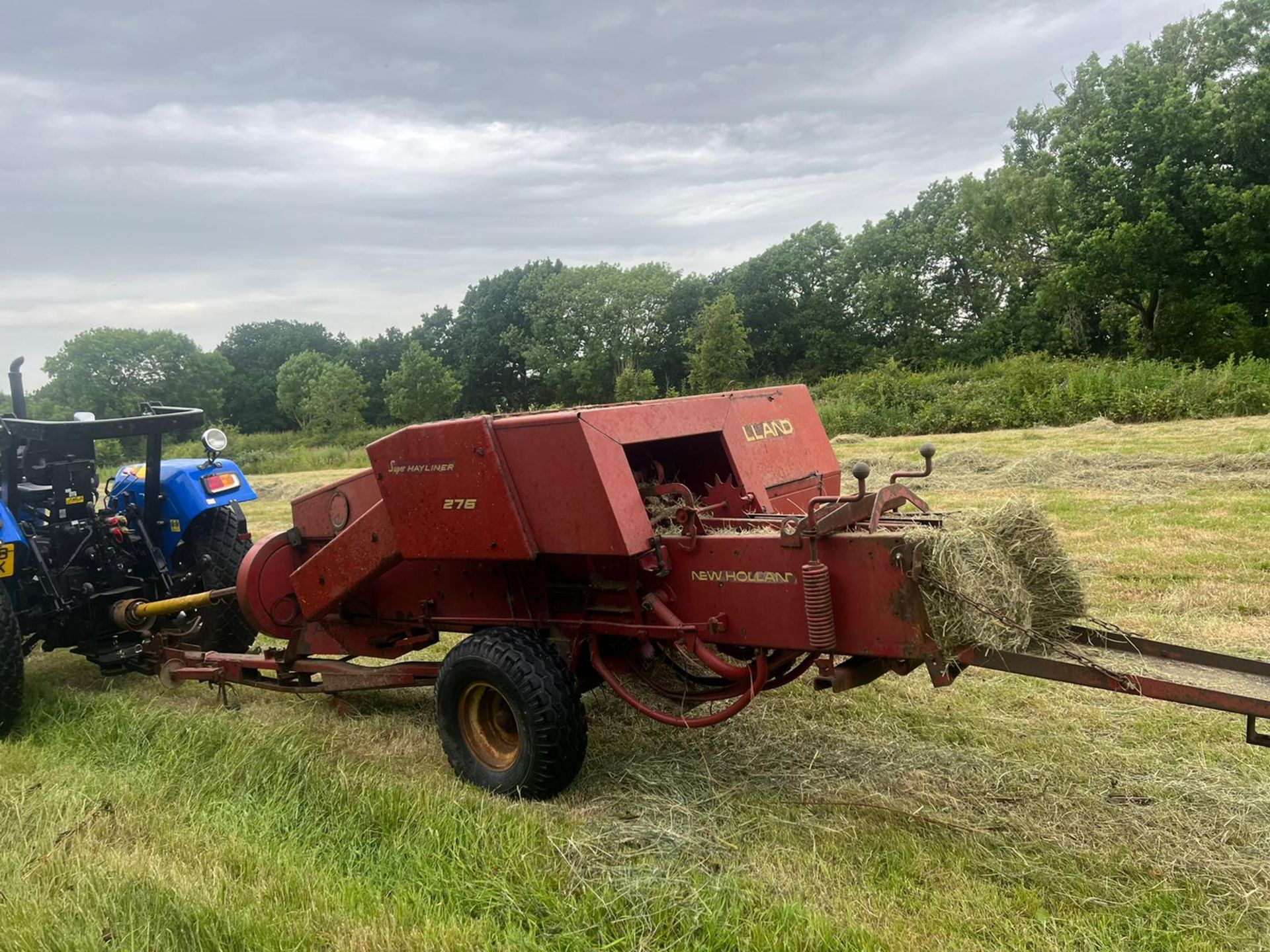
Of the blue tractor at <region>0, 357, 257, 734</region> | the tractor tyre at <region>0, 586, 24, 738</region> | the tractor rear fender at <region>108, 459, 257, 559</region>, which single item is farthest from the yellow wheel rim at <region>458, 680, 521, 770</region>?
the tractor rear fender at <region>108, 459, 257, 559</region>

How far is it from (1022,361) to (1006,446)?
30.3 ft

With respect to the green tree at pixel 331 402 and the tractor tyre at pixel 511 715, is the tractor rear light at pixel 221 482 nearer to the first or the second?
the tractor tyre at pixel 511 715

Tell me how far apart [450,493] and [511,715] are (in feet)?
3.07

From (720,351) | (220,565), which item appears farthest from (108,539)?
(720,351)

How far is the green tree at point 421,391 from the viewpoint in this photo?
1551 inches

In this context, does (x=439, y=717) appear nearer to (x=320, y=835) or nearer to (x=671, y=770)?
(x=320, y=835)

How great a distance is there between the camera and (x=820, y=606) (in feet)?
9.40

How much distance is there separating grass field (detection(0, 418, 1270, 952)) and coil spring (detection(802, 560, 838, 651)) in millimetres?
667

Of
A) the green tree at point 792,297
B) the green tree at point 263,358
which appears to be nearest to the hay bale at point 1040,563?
the green tree at point 792,297

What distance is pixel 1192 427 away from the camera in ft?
40.8

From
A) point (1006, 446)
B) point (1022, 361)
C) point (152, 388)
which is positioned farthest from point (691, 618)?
point (152, 388)

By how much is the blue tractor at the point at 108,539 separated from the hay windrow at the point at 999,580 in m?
4.02

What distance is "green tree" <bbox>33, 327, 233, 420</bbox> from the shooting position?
3812 cm

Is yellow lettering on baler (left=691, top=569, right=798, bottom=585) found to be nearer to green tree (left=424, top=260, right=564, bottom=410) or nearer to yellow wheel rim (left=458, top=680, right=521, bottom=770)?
yellow wheel rim (left=458, top=680, right=521, bottom=770)
